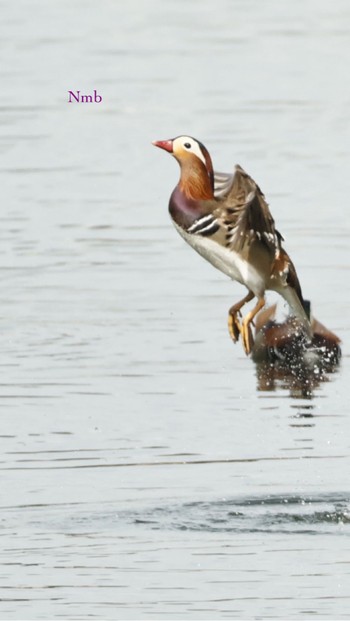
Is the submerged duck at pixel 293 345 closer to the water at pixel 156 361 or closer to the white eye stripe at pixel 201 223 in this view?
the water at pixel 156 361

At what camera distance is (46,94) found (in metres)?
26.6

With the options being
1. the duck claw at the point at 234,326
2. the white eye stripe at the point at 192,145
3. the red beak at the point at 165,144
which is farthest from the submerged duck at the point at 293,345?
the red beak at the point at 165,144

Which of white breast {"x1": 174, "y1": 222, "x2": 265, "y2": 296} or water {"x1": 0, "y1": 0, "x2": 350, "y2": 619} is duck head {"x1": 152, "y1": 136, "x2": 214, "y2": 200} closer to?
white breast {"x1": 174, "y1": 222, "x2": 265, "y2": 296}

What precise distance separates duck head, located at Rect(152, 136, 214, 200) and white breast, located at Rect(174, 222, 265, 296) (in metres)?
0.22

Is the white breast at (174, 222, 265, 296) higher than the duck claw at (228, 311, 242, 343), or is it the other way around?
the white breast at (174, 222, 265, 296)

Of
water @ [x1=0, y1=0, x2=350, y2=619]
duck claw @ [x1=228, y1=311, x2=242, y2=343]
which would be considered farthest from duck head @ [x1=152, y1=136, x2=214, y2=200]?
water @ [x1=0, y1=0, x2=350, y2=619]

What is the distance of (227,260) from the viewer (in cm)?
1159

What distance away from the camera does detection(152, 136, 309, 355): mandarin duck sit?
37.1 feet

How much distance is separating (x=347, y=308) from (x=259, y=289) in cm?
458

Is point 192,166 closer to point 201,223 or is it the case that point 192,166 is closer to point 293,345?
point 201,223

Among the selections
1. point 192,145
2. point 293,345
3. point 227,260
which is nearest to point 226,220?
point 227,260

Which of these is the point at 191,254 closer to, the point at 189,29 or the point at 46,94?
the point at 46,94

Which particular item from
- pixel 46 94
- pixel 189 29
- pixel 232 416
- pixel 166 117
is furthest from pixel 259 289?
pixel 189 29

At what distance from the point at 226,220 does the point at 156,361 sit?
11.9ft
